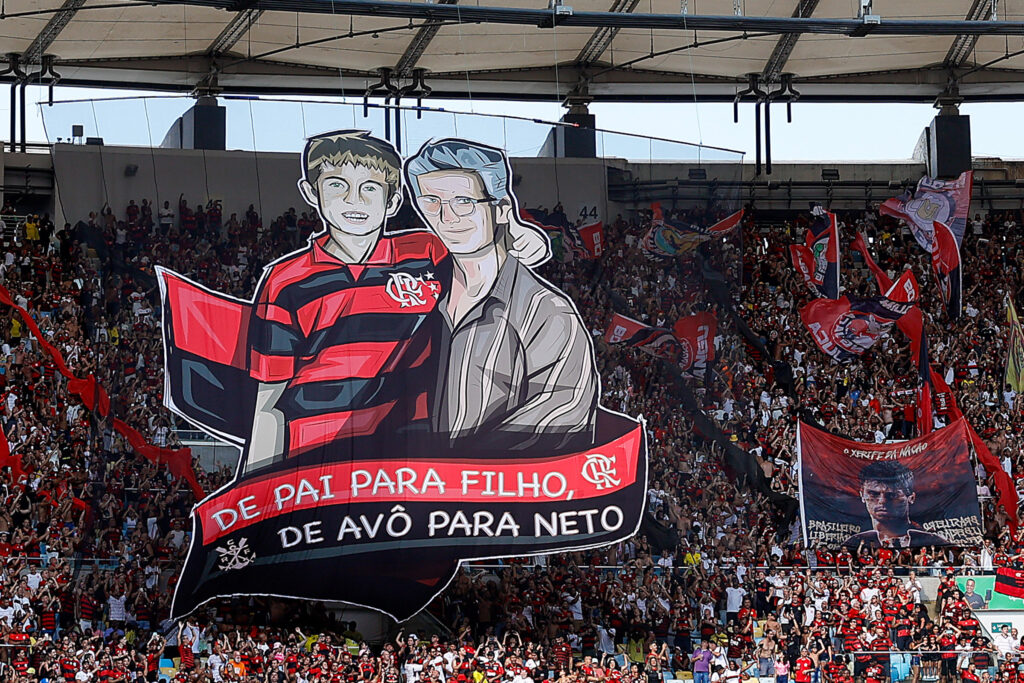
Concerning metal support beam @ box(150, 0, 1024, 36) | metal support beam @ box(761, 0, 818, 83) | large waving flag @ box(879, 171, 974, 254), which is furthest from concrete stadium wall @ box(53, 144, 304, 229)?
large waving flag @ box(879, 171, 974, 254)

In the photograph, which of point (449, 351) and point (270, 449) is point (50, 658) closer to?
point (270, 449)

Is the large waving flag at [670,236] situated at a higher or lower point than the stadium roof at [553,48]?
lower

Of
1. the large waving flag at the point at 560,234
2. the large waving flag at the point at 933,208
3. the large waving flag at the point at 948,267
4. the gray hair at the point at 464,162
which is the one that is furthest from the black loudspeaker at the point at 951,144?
the gray hair at the point at 464,162

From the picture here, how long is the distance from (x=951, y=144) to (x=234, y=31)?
15.9m

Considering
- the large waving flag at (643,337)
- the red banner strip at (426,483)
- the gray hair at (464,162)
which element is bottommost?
the red banner strip at (426,483)

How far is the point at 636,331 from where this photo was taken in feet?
84.0

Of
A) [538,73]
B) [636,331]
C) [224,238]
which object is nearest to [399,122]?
[224,238]

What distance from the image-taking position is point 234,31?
31.1 metres

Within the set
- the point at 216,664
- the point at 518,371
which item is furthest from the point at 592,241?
the point at 216,664

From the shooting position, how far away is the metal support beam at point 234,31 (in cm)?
→ 3016

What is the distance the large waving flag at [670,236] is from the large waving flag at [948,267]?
7167 millimetres

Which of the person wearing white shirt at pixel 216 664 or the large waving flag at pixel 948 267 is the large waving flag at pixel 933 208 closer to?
the large waving flag at pixel 948 267

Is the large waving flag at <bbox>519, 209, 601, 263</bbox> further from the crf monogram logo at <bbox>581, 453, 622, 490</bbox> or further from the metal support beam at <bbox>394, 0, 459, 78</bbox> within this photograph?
the metal support beam at <bbox>394, 0, 459, 78</bbox>

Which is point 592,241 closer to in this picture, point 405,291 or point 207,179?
point 405,291
